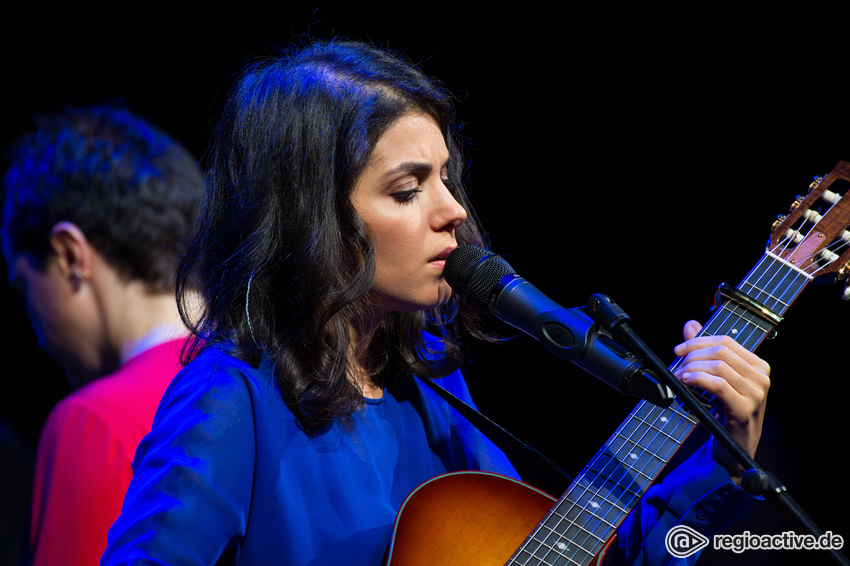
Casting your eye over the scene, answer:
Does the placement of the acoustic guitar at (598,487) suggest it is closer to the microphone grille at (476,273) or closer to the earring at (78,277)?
the microphone grille at (476,273)

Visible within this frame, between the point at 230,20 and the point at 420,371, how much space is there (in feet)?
6.05

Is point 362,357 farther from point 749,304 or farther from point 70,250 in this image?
point 70,250

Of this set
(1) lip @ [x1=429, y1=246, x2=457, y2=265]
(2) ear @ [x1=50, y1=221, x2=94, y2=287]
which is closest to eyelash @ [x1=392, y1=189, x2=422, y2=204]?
(1) lip @ [x1=429, y1=246, x2=457, y2=265]

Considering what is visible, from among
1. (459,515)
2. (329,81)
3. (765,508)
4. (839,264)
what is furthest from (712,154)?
(459,515)

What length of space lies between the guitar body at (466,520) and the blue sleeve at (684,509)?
257 millimetres

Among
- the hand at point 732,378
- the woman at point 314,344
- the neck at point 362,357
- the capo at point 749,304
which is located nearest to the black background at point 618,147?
the woman at point 314,344

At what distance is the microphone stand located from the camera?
43.4 inches

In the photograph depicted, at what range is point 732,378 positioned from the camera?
1.38m

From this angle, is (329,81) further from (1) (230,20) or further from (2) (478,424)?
(1) (230,20)

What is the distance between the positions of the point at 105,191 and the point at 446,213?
4.65 ft

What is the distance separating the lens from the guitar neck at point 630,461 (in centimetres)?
135

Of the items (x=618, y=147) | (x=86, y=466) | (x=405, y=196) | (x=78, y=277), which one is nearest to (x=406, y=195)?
(x=405, y=196)

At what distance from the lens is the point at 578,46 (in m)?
2.60

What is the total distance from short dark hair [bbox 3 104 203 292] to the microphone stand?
1.60 m
